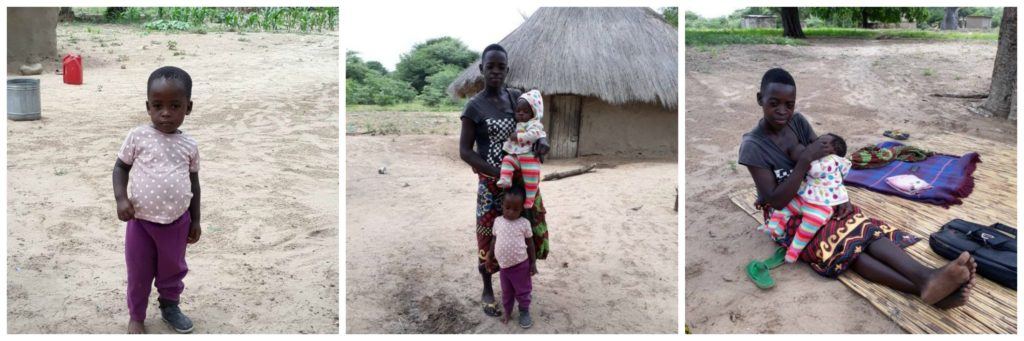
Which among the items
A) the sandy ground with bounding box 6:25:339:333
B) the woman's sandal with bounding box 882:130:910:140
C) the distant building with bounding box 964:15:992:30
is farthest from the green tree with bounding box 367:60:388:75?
the distant building with bounding box 964:15:992:30

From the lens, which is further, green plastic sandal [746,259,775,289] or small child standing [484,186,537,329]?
green plastic sandal [746,259,775,289]

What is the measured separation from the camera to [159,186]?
7.63 ft

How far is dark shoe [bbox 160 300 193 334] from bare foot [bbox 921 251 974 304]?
2579mm

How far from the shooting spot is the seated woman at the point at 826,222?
8.66 feet

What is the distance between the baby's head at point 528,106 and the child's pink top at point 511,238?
379 mm

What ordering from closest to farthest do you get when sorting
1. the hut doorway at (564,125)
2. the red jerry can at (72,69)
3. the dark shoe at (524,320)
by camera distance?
the dark shoe at (524,320)
the hut doorway at (564,125)
the red jerry can at (72,69)

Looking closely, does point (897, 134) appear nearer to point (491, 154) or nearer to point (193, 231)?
point (491, 154)

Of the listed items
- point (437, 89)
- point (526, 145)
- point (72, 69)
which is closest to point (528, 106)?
point (526, 145)

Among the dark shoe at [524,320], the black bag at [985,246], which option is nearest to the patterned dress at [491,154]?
the dark shoe at [524,320]

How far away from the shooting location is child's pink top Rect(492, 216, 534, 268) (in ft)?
8.78

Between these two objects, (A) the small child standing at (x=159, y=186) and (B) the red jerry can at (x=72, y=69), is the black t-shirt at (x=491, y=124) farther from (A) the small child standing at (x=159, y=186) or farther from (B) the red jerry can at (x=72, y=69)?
(B) the red jerry can at (x=72, y=69)

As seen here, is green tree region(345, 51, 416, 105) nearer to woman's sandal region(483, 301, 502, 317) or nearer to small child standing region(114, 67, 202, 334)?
woman's sandal region(483, 301, 502, 317)

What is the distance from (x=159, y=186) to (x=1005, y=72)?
7127mm

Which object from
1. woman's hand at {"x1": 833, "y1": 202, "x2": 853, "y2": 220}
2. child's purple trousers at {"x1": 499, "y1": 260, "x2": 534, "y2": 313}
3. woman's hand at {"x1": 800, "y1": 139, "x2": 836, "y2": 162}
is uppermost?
woman's hand at {"x1": 800, "y1": 139, "x2": 836, "y2": 162}
